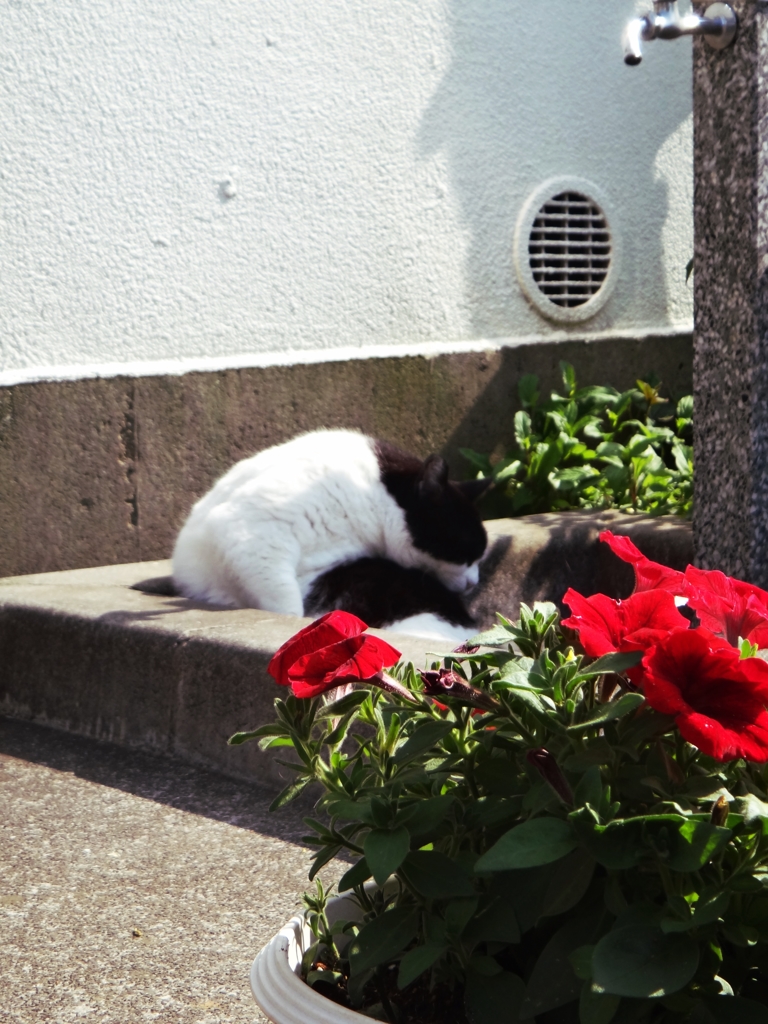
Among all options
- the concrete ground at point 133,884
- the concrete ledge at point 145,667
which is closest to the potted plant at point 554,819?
the concrete ground at point 133,884

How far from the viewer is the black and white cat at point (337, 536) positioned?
296 cm

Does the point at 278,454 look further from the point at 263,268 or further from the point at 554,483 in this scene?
the point at 554,483

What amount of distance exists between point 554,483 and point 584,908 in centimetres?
329

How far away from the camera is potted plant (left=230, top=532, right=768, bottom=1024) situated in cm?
76

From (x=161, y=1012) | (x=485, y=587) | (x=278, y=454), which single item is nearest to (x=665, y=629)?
(x=161, y=1012)

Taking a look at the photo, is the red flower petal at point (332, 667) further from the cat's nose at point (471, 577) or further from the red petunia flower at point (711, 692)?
the cat's nose at point (471, 577)

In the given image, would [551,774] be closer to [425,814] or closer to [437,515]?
[425,814]

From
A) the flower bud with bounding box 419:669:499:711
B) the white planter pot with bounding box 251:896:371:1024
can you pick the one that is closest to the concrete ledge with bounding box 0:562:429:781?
the white planter pot with bounding box 251:896:371:1024

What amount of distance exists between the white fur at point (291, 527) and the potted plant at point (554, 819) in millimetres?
1974

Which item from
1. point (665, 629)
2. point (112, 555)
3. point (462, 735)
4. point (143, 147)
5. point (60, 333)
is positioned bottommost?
point (112, 555)

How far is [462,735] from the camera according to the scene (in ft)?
3.15

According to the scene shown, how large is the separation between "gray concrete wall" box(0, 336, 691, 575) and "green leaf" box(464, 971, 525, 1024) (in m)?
2.86

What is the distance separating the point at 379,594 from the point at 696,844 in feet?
8.05

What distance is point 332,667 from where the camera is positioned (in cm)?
85
